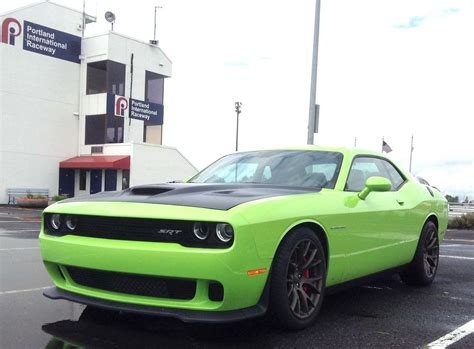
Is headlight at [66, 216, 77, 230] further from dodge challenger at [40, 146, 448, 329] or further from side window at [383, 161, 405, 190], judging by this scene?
side window at [383, 161, 405, 190]

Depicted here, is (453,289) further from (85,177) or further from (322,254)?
(85,177)

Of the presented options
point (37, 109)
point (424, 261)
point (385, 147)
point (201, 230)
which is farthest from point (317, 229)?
point (37, 109)

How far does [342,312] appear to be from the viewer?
4.58 meters

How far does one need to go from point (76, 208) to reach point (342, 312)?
7.78 ft

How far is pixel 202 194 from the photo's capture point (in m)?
3.98

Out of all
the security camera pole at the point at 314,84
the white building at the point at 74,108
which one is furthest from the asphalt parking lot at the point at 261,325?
the white building at the point at 74,108

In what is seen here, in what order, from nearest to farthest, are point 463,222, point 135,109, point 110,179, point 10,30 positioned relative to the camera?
point 463,222 < point 10,30 < point 110,179 < point 135,109

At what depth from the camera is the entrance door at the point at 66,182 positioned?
31922 millimetres

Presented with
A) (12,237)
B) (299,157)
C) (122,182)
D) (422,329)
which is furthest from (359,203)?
(122,182)

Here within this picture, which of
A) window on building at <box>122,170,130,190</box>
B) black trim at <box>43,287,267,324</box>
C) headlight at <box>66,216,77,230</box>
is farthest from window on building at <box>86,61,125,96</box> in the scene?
black trim at <box>43,287,267,324</box>

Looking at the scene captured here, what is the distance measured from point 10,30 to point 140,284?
28.7m

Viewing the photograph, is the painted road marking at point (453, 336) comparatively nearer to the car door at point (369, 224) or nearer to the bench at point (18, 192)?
the car door at point (369, 224)

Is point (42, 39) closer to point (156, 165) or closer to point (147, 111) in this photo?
point (147, 111)

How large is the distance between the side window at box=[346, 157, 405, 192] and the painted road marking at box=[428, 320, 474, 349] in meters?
1.45
